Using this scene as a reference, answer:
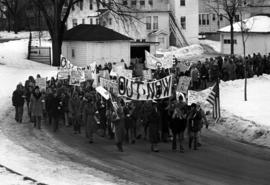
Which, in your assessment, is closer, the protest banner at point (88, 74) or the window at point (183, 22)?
the protest banner at point (88, 74)

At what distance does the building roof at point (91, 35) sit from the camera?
163 feet

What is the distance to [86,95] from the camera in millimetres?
22703

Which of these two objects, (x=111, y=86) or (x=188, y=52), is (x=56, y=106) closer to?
(x=111, y=86)

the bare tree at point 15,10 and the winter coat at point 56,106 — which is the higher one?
the bare tree at point 15,10

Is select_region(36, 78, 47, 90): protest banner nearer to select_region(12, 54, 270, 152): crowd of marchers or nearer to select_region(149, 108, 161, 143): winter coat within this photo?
select_region(12, 54, 270, 152): crowd of marchers

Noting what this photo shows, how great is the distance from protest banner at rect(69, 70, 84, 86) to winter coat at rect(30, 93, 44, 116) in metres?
2.77

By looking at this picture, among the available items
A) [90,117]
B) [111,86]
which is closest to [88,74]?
[111,86]

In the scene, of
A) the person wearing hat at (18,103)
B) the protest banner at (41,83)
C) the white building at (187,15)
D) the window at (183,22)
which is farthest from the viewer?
the window at (183,22)

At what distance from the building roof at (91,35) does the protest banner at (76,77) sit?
2158 cm

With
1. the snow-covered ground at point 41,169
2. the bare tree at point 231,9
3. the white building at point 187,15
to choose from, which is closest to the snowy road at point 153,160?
the snow-covered ground at point 41,169

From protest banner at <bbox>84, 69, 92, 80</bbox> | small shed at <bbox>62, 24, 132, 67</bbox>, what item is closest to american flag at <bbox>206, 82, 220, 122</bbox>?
protest banner at <bbox>84, 69, 92, 80</bbox>

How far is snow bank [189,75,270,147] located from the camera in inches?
912

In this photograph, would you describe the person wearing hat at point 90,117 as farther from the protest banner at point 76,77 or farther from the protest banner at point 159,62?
the protest banner at point 159,62

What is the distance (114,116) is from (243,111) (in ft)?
28.9
